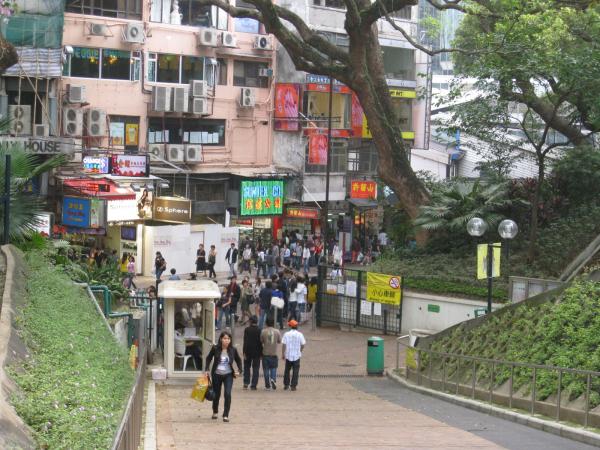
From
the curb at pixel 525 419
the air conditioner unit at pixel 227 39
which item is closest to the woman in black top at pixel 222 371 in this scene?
the curb at pixel 525 419

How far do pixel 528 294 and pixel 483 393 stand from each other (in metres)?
6.82

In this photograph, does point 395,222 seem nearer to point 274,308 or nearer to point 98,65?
point 274,308

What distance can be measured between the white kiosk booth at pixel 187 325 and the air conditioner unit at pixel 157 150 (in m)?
25.2

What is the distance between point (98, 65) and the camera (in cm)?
4603

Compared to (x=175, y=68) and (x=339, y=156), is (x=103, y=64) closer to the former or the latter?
(x=175, y=68)

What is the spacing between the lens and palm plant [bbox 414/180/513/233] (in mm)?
33375

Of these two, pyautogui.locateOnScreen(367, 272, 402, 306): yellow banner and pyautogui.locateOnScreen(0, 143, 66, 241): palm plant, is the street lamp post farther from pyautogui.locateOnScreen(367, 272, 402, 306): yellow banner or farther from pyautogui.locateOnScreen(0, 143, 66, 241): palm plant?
pyautogui.locateOnScreen(0, 143, 66, 241): palm plant

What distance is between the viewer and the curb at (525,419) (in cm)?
1508

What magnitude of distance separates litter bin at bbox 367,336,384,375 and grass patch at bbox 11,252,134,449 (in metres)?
9.24

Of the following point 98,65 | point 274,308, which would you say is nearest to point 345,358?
point 274,308

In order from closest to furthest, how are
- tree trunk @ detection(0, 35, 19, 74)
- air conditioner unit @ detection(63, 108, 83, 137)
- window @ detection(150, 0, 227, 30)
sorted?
tree trunk @ detection(0, 35, 19, 74) → air conditioner unit @ detection(63, 108, 83, 137) → window @ detection(150, 0, 227, 30)

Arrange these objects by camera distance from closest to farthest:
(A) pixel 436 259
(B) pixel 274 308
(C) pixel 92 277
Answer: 1. (C) pixel 92 277
2. (B) pixel 274 308
3. (A) pixel 436 259

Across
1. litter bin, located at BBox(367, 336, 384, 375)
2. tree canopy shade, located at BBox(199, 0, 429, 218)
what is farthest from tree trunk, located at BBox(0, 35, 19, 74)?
tree canopy shade, located at BBox(199, 0, 429, 218)

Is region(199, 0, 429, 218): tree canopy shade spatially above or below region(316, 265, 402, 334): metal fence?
above
